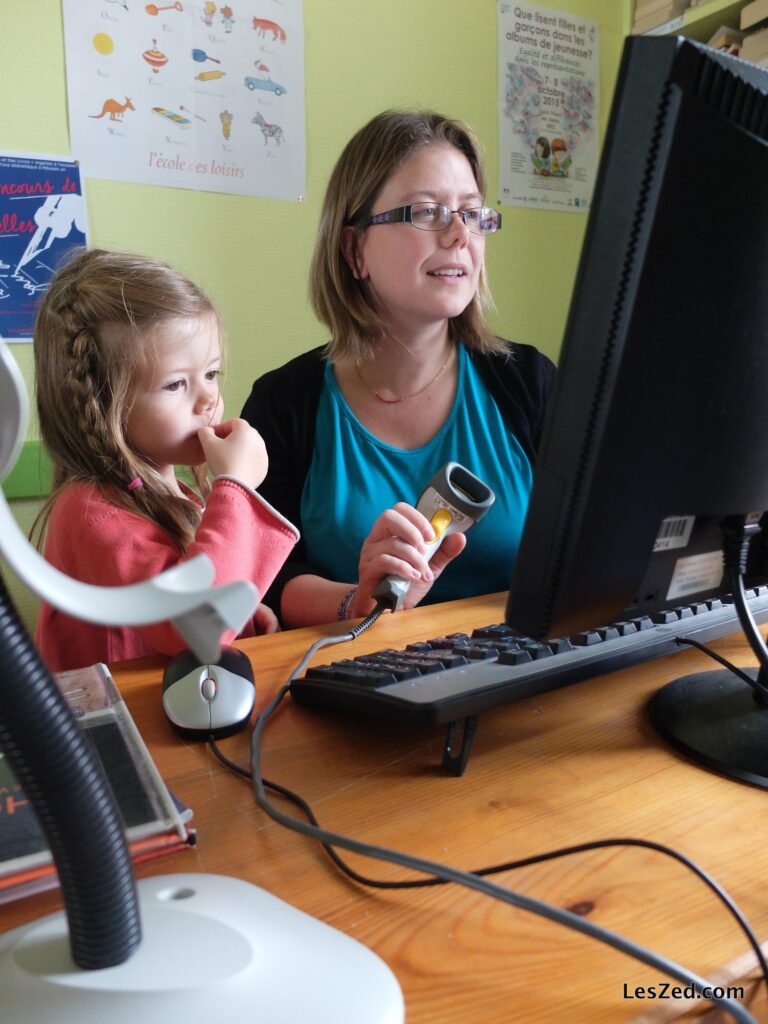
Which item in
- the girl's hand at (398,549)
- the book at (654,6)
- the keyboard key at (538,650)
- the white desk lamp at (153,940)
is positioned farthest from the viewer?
the book at (654,6)

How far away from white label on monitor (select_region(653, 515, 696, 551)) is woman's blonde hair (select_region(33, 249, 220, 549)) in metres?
0.66

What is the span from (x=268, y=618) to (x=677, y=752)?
0.66m

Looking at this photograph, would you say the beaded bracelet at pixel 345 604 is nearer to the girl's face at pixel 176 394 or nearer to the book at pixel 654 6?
the girl's face at pixel 176 394

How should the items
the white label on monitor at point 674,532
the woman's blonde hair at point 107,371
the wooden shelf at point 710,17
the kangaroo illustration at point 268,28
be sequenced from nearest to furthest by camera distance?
the white label on monitor at point 674,532 → the woman's blonde hair at point 107,371 → the kangaroo illustration at point 268,28 → the wooden shelf at point 710,17

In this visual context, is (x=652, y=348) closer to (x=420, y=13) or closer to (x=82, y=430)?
(x=82, y=430)

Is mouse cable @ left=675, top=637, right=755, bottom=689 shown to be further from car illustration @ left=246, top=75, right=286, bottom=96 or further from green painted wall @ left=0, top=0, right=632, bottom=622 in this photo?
car illustration @ left=246, top=75, right=286, bottom=96

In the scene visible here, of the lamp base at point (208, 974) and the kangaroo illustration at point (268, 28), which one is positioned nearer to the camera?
the lamp base at point (208, 974)

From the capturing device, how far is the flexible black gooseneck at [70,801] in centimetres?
28

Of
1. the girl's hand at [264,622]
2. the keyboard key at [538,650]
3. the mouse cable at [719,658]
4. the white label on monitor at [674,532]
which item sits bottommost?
the girl's hand at [264,622]

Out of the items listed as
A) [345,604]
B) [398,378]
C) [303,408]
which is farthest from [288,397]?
[345,604]

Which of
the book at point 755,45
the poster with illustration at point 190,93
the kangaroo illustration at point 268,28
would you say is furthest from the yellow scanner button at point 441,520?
the book at point 755,45

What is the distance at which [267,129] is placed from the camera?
1.94m

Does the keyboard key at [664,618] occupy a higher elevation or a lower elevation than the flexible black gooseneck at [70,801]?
lower

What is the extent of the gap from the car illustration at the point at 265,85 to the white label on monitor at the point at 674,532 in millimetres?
1777
